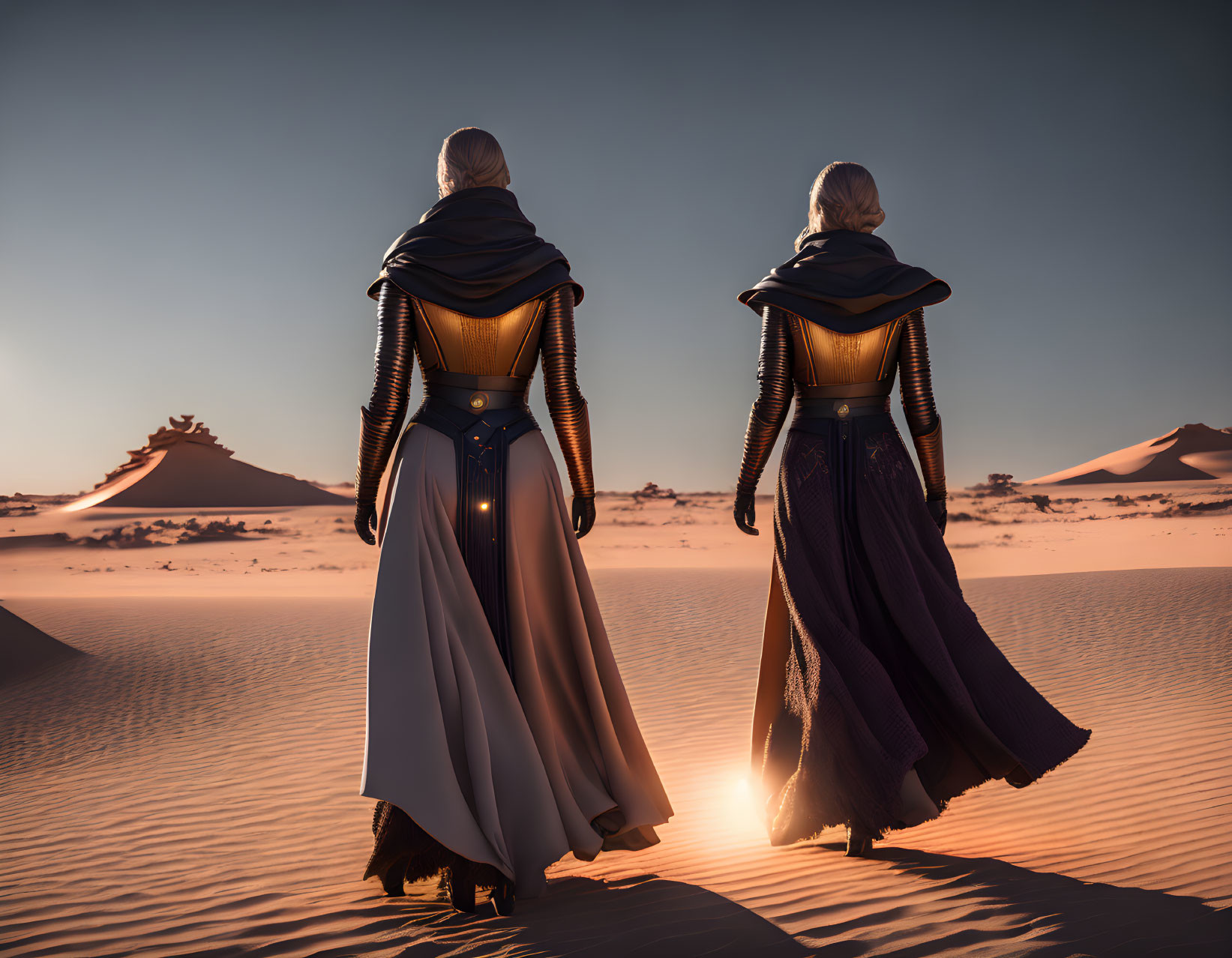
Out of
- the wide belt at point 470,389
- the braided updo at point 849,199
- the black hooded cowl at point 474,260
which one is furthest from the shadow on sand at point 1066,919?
the braided updo at point 849,199

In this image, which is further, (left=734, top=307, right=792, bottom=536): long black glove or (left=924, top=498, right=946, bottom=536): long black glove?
(left=924, top=498, right=946, bottom=536): long black glove

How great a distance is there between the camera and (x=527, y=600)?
369 cm

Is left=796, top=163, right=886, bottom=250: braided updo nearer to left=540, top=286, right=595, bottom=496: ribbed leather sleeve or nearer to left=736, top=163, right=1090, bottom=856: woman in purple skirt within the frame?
left=736, top=163, right=1090, bottom=856: woman in purple skirt

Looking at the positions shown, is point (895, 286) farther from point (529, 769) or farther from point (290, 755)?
point (290, 755)

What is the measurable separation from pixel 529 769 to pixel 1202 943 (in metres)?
2.44

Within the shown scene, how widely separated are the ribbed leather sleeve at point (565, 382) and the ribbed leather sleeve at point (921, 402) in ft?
5.63

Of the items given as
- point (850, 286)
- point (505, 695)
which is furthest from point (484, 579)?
point (850, 286)

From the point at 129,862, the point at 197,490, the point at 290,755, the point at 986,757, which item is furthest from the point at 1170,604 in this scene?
the point at 197,490

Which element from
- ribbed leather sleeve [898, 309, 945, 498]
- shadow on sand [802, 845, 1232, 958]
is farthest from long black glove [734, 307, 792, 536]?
shadow on sand [802, 845, 1232, 958]

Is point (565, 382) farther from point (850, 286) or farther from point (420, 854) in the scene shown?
point (420, 854)

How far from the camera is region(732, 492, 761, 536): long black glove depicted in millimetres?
4387

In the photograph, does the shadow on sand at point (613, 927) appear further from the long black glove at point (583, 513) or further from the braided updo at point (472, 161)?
the braided updo at point (472, 161)

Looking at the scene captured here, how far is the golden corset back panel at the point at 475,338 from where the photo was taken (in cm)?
357

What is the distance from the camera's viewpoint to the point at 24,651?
1017 centimetres
